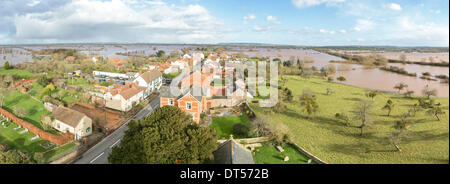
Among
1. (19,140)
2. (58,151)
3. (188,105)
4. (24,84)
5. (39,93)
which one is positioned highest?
(24,84)

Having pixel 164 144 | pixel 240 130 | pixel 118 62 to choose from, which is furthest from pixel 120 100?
pixel 118 62

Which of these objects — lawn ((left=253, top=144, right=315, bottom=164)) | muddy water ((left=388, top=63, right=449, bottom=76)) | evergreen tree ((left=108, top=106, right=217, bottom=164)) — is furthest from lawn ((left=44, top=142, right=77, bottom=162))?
muddy water ((left=388, top=63, right=449, bottom=76))

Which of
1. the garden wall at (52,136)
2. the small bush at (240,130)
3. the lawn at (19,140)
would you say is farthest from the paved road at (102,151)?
the small bush at (240,130)

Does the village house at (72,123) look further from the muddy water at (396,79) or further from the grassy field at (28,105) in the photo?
the muddy water at (396,79)

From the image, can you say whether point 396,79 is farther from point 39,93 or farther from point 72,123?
point 39,93
